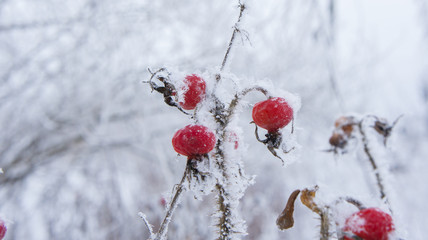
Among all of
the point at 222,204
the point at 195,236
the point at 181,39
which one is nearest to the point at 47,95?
the point at 181,39

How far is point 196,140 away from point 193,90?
0.37ft

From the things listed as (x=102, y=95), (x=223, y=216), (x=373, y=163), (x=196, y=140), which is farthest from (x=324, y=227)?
(x=102, y=95)

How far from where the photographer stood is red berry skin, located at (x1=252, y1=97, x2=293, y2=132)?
77 centimetres

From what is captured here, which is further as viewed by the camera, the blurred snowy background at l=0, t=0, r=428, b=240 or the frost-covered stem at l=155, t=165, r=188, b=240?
the blurred snowy background at l=0, t=0, r=428, b=240

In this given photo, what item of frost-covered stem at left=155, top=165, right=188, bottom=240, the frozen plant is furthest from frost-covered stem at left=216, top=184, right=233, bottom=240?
frost-covered stem at left=155, top=165, right=188, bottom=240

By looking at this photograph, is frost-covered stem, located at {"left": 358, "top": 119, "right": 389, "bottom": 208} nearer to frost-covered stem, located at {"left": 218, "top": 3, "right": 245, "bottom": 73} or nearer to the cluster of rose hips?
the cluster of rose hips

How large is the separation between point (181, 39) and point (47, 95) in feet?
5.49

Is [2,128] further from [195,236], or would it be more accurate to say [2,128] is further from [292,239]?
[292,239]

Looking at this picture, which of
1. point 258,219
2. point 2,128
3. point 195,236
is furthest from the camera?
point 258,219

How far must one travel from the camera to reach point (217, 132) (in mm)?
708

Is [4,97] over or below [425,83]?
below

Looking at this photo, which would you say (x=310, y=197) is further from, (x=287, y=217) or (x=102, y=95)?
(x=102, y=95)

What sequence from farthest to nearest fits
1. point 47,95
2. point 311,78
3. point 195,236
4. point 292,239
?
point 292,239
point 311,78
point 47,95
point 195,236

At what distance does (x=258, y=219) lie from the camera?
197 inches
